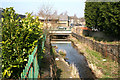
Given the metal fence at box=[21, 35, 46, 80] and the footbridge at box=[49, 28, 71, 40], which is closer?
the metal fence at box=[21, 35, 46, 80]

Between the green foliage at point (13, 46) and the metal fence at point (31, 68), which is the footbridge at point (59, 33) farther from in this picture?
the metal fence at point (31, 68)

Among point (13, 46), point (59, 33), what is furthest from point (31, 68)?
point (59, 33)

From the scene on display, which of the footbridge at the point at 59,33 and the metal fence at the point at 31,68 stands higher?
the metal fence at the point at 31,68

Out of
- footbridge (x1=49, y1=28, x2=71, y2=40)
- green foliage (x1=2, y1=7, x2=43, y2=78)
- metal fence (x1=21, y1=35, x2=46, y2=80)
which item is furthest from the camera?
footbridge (x1=49, y1=28, x2=71, y2=40)

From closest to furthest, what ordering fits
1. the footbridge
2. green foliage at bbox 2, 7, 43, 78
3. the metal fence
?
the metal fence, green foliage at bbox 2, 7, 43, 78, the footbridge

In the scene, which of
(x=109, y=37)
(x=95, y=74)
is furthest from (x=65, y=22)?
(x=95, y=74)

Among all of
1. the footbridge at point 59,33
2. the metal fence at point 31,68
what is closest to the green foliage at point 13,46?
the metal fence at point 31,68

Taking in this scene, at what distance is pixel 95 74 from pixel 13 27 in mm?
7653

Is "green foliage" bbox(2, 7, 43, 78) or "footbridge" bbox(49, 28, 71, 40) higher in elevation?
"green foliage" bbox(2, 7, 43, 78)

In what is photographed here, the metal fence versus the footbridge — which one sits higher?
the metal fence

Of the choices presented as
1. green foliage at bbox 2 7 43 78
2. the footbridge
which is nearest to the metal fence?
green foliage at bbox 2 7 43 78

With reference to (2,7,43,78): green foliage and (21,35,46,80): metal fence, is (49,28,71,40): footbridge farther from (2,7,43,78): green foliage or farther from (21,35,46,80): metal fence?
(21,35,46,80): metal fence

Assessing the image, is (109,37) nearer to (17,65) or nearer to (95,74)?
(95,74)

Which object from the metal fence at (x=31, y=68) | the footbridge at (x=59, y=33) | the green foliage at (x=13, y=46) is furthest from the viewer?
the footbridge at (x=59, y=33)
